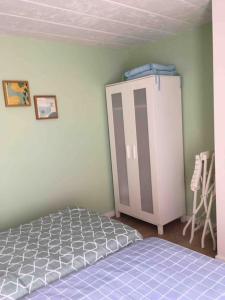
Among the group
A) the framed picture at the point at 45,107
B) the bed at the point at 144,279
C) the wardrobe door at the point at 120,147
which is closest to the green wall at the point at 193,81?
the wardrobe door at the point at 120,147

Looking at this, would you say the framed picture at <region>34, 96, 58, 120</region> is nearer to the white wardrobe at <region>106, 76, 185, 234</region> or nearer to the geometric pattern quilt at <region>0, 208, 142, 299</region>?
the white wardrobe at <region>106, 76, 185, 234</region>

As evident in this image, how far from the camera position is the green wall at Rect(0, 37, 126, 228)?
9.14 feet

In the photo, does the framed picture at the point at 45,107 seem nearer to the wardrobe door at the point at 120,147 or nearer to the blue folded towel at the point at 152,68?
the wardrobe door at the point at 120,147

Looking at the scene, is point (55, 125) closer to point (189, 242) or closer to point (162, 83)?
point (162, 83)

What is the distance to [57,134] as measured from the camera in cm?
314

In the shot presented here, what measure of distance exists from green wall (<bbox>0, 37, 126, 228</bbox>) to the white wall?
1.70 metres

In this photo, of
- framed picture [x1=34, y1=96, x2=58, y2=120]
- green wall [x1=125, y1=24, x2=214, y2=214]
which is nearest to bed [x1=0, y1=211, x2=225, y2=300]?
green wall [x1=125, y1=24, x2=214, y2=214]

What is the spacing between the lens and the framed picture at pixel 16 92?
8.88 feet

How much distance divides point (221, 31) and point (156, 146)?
1349 millimetres

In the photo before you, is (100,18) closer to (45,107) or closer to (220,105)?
(45,107)

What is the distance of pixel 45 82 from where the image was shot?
300cm

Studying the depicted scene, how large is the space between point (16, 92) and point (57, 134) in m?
0.67

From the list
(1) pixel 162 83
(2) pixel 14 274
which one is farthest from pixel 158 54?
(2) pixel 14 274

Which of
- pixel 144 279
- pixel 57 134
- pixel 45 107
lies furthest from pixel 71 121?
pixel 144 279
